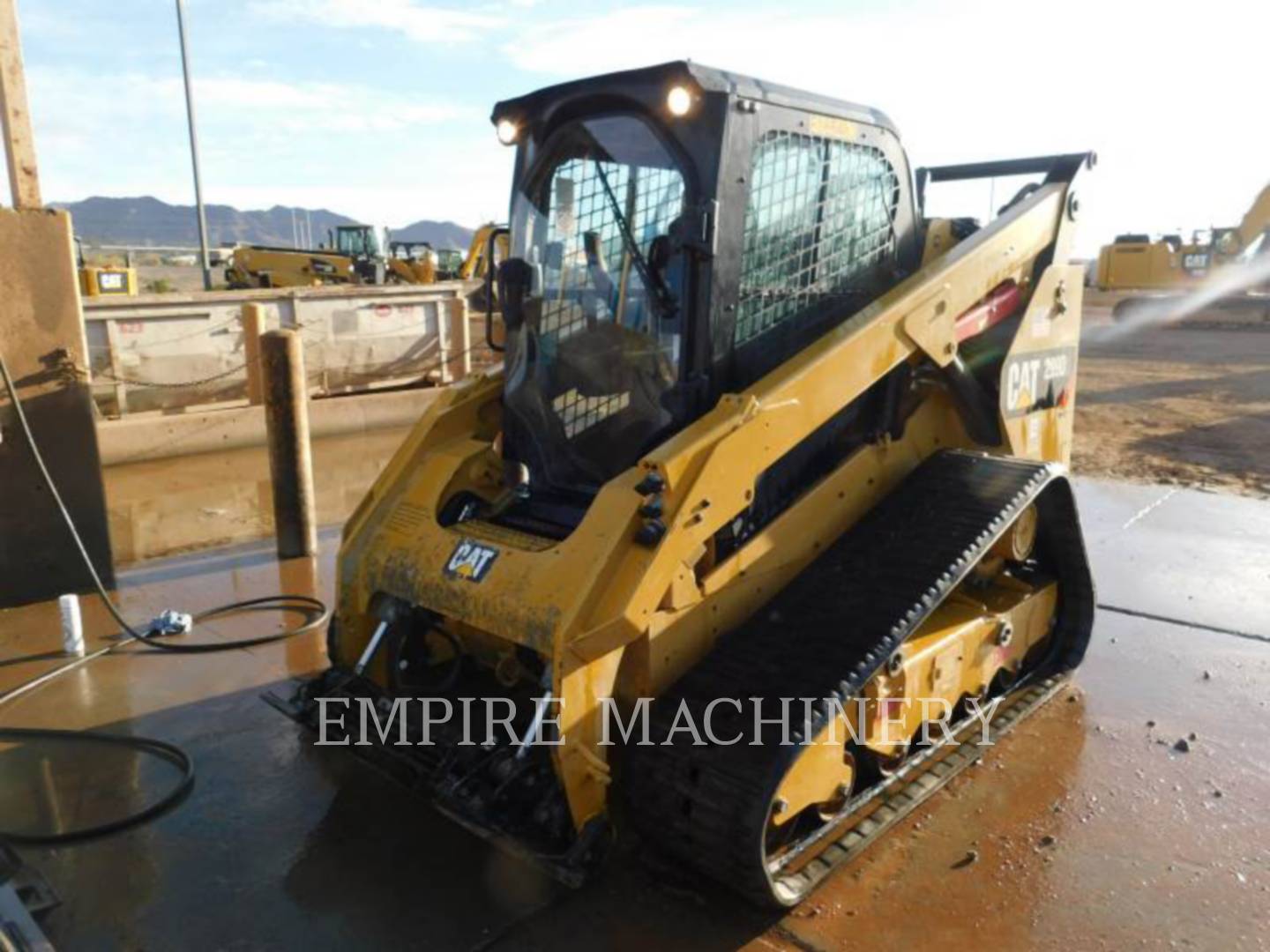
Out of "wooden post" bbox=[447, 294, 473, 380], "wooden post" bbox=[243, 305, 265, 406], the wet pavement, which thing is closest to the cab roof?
the wet pavement

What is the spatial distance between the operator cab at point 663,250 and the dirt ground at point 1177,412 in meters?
6.50

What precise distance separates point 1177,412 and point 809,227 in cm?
1136

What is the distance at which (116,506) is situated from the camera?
8.28 m

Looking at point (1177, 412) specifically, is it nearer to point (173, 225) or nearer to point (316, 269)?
point (316, 269)

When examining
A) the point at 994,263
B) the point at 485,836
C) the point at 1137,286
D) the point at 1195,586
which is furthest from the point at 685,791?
the point at 1137,286

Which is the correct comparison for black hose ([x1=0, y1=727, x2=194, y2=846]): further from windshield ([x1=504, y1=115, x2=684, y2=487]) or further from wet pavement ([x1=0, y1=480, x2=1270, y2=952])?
windshield ([x1=504, y1=115, x2=684, y2=487])

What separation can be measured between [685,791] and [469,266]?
15386mm

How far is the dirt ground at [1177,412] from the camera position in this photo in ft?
31.2

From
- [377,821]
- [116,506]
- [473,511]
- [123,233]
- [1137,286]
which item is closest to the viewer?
[377,821]

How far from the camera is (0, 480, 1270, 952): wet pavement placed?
297 centimetres

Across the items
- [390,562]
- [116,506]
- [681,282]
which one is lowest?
[116,506]

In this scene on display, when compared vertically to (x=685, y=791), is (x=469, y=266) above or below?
above

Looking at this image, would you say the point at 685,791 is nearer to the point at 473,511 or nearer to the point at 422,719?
the point at 422,719

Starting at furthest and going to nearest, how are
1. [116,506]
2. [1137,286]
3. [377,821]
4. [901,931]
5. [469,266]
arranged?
[1137,286], [469,266], [116,506], [377,821], [901,931]
